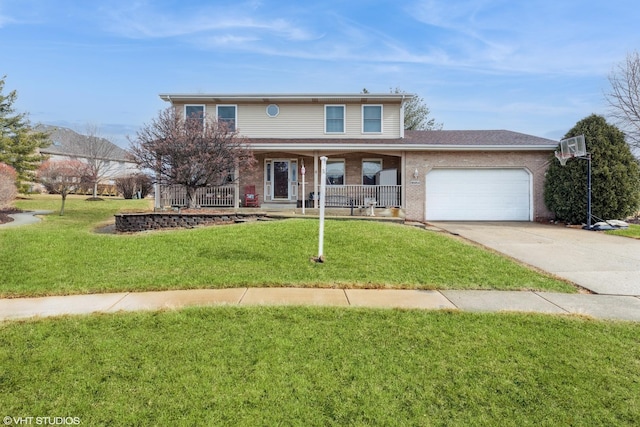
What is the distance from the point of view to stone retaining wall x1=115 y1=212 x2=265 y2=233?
461 inches

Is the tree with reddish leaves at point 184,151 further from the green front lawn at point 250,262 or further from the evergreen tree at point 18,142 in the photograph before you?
the evergreen tree at point 18,142

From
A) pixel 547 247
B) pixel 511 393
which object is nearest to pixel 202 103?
pixel 547 247

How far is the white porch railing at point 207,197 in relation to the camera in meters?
14.1

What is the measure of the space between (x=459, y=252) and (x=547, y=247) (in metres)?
3.21

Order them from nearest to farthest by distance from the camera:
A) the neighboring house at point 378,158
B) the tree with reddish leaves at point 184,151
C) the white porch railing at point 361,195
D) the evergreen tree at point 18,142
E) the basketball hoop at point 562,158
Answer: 1. the tree with reddish leaves at point 184,151
2. the basketball hoop at point 562,158
3. the neighboring house at point 378,158
4. the white porch railing at point 361,195
5. the evergreen tree at point 18,142

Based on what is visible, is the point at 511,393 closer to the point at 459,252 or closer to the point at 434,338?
the point at 434,338

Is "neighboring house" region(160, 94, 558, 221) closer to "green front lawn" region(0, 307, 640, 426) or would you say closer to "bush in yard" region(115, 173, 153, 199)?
"green front lawn" region(0, 307, 640, 426)

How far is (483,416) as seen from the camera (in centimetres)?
237

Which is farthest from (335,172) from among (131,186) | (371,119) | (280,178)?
(131,186)

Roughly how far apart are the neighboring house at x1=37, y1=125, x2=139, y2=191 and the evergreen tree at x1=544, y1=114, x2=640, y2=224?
2769cm

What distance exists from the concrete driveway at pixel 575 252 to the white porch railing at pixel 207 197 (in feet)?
31.4

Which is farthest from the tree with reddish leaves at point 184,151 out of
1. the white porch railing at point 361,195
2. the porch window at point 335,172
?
the porch window at point 335,172

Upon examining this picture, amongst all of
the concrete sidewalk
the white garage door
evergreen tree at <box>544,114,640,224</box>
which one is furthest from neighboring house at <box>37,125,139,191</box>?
evergreen tree at <box>544,114,640,224</box>

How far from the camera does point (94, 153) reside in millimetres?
28891
